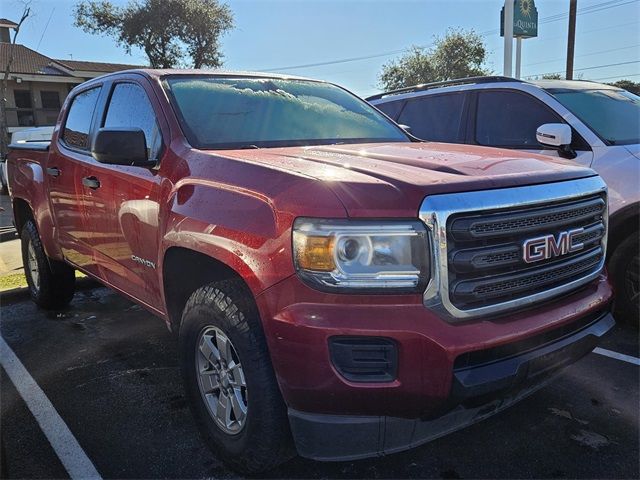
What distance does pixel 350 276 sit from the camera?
6.43 feet

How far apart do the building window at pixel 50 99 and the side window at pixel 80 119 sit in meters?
32.3

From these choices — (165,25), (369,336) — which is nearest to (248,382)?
(369,336)

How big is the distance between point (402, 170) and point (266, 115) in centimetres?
135

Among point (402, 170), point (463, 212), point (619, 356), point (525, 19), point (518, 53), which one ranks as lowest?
point (619, 356)

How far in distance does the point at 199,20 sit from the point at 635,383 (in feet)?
104

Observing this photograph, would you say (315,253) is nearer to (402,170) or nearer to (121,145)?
(402,170)

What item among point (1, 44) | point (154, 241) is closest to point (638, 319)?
point (154, 241)

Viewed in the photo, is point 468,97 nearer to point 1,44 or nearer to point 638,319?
point 638,319

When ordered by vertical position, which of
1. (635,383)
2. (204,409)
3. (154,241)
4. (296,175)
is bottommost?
(635,383)

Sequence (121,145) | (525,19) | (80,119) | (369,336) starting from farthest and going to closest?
(525,19)
(80,119)
(121,145)
(369,336)

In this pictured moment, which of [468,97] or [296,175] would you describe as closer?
[296,175]

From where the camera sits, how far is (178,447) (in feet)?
9.21

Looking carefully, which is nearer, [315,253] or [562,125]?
[315,253]

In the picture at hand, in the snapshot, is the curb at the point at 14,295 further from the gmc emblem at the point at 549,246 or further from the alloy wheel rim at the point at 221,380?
the gmc emblem at the point at 549,246
